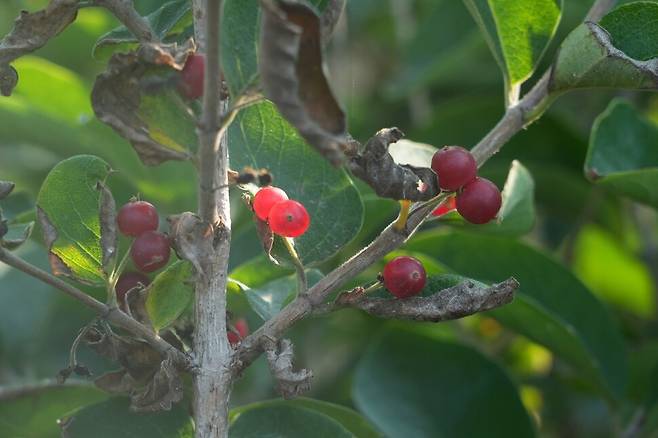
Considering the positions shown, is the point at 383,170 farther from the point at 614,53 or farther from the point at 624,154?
the point at 624,154

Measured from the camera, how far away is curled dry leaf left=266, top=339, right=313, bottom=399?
1.11m

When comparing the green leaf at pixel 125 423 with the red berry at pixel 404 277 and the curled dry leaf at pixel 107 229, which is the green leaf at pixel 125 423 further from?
the red berry at pixel 404 277

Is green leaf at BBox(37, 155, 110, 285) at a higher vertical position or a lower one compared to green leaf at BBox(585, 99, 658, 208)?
higher

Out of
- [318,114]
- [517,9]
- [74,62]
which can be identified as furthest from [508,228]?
[74,62]

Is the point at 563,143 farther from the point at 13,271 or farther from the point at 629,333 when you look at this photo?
the point at 13,271

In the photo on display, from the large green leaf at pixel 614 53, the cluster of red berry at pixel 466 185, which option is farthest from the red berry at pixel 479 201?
the large green leaf at pixel 614 53

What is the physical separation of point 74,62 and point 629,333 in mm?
1490

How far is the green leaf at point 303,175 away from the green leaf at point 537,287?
20.4 inches

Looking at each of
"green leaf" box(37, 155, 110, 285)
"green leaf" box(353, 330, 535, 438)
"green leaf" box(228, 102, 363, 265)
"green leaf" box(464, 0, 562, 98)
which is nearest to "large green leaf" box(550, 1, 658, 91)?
"green leaf" box(464, 0, 562, 98)

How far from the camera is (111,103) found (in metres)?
1.06

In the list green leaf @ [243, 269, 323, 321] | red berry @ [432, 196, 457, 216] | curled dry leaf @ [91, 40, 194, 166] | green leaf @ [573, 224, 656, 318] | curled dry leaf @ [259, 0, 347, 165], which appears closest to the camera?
curled dry leaf @ [259, 0, 347, 165]

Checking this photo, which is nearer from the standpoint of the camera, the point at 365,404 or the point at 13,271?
the point at 365,404

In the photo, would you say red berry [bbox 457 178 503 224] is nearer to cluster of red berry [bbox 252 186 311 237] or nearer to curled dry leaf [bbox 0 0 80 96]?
cluster of red berry [bbox 252 186 311 237]

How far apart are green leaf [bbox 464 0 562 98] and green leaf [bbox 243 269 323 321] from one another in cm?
39
